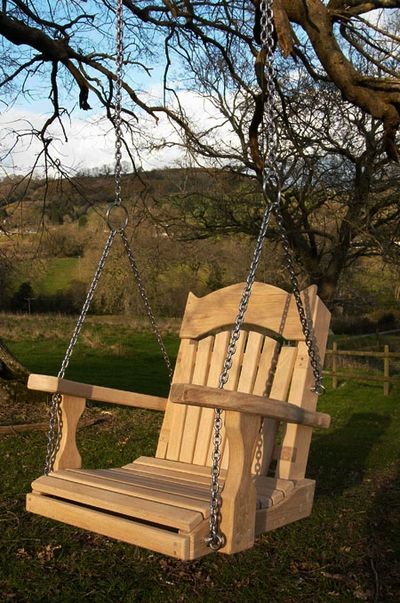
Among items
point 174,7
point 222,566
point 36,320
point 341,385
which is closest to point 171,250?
point 341,385

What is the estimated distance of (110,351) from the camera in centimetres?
1842

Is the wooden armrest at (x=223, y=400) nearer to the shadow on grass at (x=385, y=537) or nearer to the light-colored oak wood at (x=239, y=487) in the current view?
the light-colored oak wood at (x=239, y=487)

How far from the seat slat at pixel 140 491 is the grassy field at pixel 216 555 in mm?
1054

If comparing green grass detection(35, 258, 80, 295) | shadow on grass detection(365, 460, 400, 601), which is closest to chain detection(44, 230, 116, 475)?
shadow on grass detection(365, 460, 400, 601)

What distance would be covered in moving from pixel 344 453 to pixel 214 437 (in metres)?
5.35

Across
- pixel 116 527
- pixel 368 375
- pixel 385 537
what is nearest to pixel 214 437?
pixel 116 527

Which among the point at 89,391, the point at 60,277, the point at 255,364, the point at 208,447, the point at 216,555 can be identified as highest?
the point at 60,277

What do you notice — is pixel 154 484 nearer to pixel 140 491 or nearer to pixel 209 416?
pixel 140 491

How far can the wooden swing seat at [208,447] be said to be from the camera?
8.68 ft

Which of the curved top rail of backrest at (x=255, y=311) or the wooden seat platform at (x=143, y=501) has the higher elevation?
the curved top rail of backrest at (x=255, y=311)

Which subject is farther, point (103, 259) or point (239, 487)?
point (103, 259)

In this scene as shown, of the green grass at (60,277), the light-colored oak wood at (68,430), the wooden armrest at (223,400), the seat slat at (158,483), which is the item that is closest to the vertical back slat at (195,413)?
the seat slat at (158,483)

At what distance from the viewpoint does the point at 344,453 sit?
320 inches

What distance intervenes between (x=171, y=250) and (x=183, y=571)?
39.9 feet
